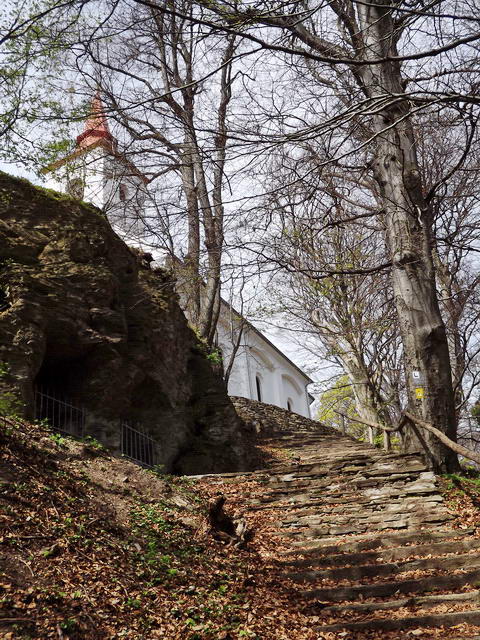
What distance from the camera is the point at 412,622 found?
5109 mm

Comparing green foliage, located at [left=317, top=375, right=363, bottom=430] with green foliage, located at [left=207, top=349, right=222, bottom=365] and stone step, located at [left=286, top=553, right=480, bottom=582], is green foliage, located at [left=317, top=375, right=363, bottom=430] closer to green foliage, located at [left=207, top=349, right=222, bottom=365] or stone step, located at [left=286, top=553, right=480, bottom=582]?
green foliage, located at [left=207, top=349, right=222, bottom=365]

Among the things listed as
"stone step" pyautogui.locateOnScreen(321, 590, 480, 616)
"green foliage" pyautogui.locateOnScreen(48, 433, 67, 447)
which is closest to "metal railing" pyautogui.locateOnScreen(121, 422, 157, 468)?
"green foliage" pyautogui.locateOnScreen(48, 433, 67, 447)

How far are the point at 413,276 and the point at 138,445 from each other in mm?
6317

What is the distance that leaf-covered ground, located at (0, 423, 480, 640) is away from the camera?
14.9 feet

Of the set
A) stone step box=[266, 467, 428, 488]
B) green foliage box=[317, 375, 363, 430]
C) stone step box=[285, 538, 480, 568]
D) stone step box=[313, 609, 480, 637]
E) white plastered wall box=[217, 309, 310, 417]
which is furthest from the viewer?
white plastered wall box=[217, 309, 310, 417]

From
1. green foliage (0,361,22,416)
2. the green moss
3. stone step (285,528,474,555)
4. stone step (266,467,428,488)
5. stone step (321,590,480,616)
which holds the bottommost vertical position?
Answer: stone step (321,590,480,616)

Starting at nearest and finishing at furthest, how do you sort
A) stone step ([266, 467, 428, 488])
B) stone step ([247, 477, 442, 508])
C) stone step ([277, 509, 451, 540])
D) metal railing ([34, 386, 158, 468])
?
stone step ([277, 509, 451, 540])
stone step ([247, 477, 442, 508])
stone step ([266, 467, 428, 488])
metal railing ([34, 386, 158, 468])

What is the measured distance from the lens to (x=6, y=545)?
16.5ft

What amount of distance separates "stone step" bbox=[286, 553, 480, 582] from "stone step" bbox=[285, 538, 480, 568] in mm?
216

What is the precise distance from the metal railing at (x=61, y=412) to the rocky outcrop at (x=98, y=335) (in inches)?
5.3

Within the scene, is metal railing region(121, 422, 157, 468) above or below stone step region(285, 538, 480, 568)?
above

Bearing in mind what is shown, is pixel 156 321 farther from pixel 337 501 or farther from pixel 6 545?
pixel 6 545

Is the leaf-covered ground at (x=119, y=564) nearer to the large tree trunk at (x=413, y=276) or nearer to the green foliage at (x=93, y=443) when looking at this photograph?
the green foliage at (x=93, y=443)

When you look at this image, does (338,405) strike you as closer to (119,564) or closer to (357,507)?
(357,507)
